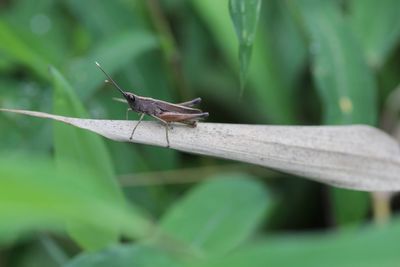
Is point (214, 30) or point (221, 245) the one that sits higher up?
point (214, 30)

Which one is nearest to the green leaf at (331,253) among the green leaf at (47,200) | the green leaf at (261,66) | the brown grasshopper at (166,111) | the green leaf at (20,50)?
the green leaf at (47,200)

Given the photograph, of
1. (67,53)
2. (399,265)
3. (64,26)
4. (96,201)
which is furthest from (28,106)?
(399,265)

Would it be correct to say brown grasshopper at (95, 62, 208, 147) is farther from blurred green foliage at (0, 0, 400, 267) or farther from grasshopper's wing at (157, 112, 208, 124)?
blurred green foliage at (0, 0, 400, 267)

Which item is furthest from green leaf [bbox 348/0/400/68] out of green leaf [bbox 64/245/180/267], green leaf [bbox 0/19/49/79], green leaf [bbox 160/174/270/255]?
green leaf [bbox 64/245/180/267]

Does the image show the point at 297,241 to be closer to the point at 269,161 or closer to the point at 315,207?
the point at 269,161

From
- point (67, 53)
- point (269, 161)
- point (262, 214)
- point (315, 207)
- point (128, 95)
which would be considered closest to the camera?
point (269, 161)

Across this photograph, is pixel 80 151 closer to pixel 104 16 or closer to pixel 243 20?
pixel 243 20

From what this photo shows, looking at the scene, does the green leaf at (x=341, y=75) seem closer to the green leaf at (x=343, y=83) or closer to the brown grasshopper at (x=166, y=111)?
the green leaf at (x=343, y=83)
